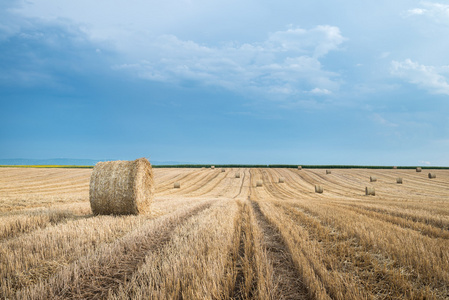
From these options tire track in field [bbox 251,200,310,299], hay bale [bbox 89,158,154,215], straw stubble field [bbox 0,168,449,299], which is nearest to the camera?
straw stubble field [bbox 0,168,449,299]

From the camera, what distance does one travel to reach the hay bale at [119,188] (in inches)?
332

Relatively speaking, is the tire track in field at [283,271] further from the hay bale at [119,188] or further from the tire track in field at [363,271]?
the hay bale at [119,188]

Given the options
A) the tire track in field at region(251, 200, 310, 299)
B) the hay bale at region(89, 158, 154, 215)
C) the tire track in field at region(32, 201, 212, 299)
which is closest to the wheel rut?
the tire track in field at region(32, 201, 212, 299)

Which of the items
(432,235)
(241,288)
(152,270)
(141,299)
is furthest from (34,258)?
(432,235)

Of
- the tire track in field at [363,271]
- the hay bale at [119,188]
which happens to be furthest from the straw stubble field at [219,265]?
the hay bale at [119,188]

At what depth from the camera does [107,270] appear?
10.6ft

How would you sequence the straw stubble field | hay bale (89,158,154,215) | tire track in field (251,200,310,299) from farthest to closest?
hay bale (89,158,154,215) → tire track in field (251,200,310,299) → the straw stubble field

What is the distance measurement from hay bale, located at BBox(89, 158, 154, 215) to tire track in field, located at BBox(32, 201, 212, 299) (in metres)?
4.09

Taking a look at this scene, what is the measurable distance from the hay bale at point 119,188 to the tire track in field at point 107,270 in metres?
4.09

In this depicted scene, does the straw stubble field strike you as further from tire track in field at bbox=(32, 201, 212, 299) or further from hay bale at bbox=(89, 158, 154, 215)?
hay bale at bbox=(89, 158, 154, 215)

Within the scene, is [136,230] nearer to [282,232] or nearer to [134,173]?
[282,232]

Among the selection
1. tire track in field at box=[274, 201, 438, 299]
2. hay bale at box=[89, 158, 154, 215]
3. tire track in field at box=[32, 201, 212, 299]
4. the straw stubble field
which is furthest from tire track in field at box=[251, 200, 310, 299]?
hay bale at box=[89, 158, 154, 215]

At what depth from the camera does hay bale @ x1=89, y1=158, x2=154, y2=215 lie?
8.45 m

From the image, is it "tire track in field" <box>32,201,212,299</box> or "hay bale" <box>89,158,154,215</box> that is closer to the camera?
"tire track in field" <box>32,201,212,299</box>
